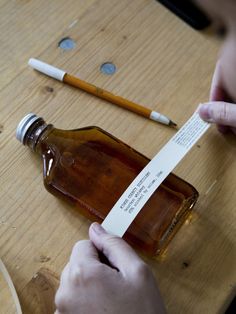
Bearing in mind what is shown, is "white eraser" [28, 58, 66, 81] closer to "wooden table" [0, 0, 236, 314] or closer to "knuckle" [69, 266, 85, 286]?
"wooden table" [0, 0, 236, 314]

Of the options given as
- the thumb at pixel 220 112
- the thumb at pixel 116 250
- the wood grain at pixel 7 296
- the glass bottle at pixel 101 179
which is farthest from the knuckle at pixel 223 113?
the wood grain at pixel 7 296

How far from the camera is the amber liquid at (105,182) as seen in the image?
487mm

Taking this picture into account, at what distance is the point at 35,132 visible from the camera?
1.74 ft

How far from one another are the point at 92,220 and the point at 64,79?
21cm

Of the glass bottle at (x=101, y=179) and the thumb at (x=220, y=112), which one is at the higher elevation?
the thumb at (x=220, y=112)

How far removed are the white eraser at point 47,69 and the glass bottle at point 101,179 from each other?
4.0 inches

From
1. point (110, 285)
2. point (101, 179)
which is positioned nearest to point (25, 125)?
point (101, 179)

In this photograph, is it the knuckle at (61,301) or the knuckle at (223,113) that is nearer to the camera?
the knuckle at (61,301)

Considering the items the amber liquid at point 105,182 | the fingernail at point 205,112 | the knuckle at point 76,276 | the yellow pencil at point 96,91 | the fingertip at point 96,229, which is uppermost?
the fingernail at point 205,112

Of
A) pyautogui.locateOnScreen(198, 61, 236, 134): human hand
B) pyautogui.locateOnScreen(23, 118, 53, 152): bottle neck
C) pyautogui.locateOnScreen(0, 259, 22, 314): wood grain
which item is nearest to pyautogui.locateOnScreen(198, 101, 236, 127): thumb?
pyautogui.locateOnScreen(198, 61, 236, 134): human hand

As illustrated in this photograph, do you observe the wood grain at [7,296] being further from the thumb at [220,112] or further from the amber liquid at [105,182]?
the thumb at [220,112]

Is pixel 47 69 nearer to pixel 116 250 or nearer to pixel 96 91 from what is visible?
pixel 96 91

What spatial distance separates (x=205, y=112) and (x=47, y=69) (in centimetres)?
23

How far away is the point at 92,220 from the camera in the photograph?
0.51m
